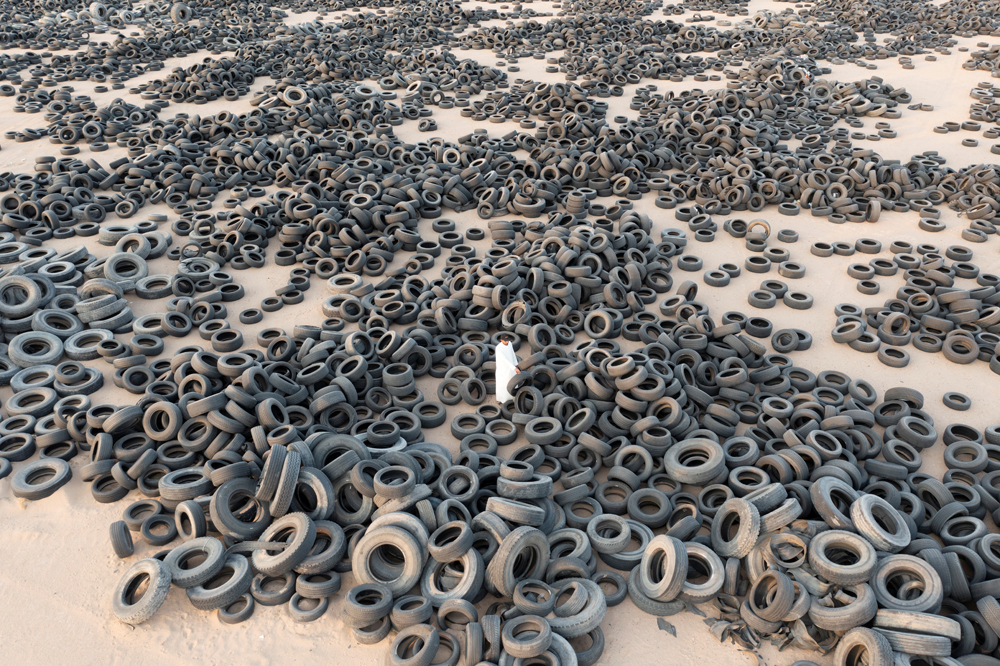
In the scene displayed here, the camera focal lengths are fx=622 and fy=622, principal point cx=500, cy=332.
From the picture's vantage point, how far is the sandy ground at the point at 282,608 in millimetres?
4605

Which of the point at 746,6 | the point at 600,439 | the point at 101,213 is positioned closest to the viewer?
the point at 600,439

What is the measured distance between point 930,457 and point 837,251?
15.7 feet

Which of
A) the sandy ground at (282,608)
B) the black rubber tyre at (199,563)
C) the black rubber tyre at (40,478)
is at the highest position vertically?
the black rubber tyre at (199,563)

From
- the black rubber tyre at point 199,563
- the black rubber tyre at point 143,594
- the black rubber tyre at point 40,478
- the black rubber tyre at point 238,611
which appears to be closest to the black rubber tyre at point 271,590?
the black rubber tyre at point 238,611

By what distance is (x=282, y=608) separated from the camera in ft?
16.1

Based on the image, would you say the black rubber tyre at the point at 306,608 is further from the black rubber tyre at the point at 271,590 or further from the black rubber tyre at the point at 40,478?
the black rubber tyre at the point at 40,478

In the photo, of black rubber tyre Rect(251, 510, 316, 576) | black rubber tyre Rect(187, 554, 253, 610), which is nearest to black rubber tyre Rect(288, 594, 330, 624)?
black rubber tyre Rect(251, 510, 316, 576)

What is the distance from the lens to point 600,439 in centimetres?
624

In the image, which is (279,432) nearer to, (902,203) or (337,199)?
(337,199)

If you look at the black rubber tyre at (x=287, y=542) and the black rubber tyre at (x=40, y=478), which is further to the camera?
the black rubber tyre at (x=40, y=478)

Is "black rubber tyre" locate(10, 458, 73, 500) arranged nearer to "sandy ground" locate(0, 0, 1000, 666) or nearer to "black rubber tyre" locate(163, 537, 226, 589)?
"sandy ground" locate(0, 0, 1000, 666)

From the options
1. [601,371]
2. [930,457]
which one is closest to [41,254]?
[601,371]

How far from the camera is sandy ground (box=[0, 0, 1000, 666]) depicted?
4605 mm

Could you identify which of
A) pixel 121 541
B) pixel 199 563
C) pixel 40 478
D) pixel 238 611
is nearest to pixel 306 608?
pixel 238 611
